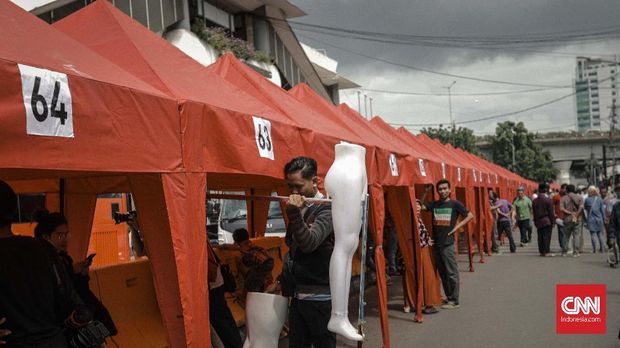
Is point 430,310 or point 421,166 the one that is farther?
point 421,166

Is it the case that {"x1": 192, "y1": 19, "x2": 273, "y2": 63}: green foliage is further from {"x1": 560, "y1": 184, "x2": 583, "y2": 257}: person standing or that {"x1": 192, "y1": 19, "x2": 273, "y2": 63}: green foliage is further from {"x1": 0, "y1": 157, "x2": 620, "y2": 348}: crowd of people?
{"x1": 0, "y1": 157, "x2": 620, "y2": 348}: crowd of people

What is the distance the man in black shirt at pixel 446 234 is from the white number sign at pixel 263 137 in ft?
16.9

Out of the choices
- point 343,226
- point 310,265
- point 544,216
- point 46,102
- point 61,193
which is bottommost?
point 544,216

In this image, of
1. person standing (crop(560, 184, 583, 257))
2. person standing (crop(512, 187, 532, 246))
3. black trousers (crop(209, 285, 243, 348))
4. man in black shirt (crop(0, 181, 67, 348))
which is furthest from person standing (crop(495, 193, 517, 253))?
man in black shirt (crop(0, 181, 67, 348))

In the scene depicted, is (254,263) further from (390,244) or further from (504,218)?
(504,218)

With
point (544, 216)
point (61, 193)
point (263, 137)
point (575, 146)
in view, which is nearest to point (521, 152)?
point (575, 146)

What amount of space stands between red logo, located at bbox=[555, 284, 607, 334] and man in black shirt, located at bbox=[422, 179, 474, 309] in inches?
65.9

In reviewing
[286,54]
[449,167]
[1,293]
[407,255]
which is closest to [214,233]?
[449,167]

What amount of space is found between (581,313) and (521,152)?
231 ft

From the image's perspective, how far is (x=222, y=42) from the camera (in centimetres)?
2481

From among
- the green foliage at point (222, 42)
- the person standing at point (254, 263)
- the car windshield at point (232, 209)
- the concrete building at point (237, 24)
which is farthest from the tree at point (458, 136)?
the person standing at point (254, 263)

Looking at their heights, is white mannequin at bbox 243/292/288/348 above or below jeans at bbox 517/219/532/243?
above

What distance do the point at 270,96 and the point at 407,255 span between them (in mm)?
3732

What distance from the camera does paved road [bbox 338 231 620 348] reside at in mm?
7836
